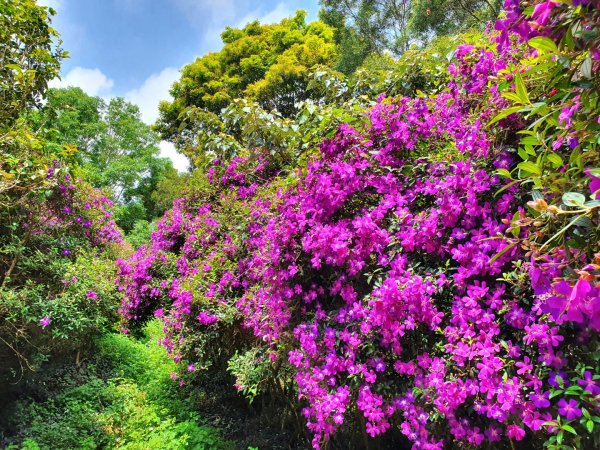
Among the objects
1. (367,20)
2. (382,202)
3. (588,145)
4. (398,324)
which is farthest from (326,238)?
(367,20)

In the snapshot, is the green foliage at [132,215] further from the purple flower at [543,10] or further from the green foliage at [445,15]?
the purple flower at [543,10]

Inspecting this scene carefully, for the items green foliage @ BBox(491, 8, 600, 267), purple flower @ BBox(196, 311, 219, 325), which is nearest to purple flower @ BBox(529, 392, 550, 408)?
green foliage @ BBox(491, 8, 600, 267)

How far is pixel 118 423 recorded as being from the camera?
396 centimetres

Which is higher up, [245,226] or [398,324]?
[245,226]

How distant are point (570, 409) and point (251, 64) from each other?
1664cm

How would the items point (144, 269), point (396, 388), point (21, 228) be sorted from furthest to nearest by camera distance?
1. point (144, 269)
2. point (21, 228)
3. point (396, 388)

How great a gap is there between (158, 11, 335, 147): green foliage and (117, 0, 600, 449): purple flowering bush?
1226 centimetres

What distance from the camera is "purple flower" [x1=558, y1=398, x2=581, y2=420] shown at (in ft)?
3.84

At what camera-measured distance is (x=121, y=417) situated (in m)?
4.00

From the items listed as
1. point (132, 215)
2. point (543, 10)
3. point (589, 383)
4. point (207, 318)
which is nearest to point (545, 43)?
point (543, 10)

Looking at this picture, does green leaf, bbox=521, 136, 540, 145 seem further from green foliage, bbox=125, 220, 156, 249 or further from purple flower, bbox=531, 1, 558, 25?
green foliage, bbox=125, 220, 156, 249

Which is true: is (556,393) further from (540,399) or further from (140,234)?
(140,234)

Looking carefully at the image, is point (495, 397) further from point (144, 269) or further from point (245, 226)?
point (144, 269)

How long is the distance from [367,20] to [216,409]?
14.5m
